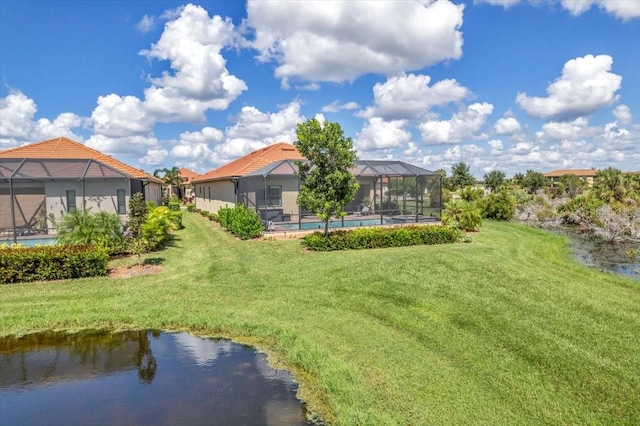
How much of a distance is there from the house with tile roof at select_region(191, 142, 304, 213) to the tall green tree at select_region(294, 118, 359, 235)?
6.76 m

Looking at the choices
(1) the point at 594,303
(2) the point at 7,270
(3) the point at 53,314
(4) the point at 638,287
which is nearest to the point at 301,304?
(3) the point at 53,314

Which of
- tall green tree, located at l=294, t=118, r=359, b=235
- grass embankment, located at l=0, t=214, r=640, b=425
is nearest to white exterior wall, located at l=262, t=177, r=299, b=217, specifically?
tall green tree, located at l=294, t=118, r=359, b=235

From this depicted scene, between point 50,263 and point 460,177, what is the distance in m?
52.0

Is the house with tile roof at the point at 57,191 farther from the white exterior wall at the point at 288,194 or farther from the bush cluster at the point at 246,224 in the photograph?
the white exterior wall at the point at 288,194

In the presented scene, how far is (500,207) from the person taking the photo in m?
27.3

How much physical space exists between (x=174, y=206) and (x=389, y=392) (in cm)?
2934

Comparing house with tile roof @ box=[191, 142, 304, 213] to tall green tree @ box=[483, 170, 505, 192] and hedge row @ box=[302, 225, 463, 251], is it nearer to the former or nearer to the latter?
hedge row @ box=[302, 225, 463, 251]

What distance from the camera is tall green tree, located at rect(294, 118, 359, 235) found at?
523 inches

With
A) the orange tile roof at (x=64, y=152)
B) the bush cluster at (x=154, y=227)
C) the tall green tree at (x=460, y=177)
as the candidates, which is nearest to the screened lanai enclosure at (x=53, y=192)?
the bush cluster at (x=154, y=227)

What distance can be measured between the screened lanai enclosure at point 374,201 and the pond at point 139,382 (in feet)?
39.2

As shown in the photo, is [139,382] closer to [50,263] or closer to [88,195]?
[50,263]

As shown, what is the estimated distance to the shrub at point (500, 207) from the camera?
2723cm

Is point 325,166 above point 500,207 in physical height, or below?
above

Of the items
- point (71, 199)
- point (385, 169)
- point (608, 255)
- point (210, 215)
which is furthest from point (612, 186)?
point (71, 199)
